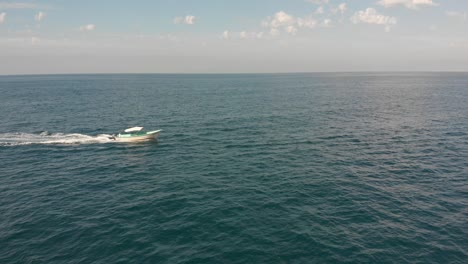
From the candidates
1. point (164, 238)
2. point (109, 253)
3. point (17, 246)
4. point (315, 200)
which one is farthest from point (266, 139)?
point (17, 246)

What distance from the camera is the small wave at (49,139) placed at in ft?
228

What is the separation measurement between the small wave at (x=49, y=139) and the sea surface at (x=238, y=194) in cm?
36

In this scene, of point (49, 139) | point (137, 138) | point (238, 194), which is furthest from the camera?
point (49, 139)

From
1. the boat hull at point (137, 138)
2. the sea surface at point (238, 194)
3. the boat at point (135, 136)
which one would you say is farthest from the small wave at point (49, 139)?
the boat at point (135, 136)

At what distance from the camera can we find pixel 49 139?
7200cm

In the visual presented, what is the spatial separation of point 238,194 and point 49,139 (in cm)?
5614

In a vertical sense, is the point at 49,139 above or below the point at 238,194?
above

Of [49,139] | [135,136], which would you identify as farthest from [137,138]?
[49,139]

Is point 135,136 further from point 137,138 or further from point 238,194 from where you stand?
point 238,194

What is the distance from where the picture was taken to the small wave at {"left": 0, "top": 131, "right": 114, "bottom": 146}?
69.6 m

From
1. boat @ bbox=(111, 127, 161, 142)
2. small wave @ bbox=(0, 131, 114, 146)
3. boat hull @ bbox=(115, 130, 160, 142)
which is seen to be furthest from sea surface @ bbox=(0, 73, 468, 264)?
boat @ bbox=(111, 127, 161, 142)

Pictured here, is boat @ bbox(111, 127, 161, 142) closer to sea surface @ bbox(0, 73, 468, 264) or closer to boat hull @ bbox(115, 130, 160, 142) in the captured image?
boat hull @ bbox(115, 130, 160, 142)

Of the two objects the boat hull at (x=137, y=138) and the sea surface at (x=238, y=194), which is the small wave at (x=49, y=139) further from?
the boat hull at (x=137, y=138)

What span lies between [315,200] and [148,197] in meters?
25.2
